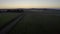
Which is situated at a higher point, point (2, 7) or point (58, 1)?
point (58, 1)

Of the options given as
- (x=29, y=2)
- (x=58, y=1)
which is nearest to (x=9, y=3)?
(x=29, y=2)

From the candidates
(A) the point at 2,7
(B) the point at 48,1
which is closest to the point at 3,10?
(A) the point at 2,7

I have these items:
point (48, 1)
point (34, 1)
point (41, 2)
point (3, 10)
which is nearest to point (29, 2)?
point (34, 1)

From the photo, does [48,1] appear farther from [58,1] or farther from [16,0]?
[16,0]

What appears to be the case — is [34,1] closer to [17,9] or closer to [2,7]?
[17,9]

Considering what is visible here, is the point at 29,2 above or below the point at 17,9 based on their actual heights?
above

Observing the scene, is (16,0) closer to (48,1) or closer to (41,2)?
(41,2)

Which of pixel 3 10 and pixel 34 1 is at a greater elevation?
pixel 34 1
